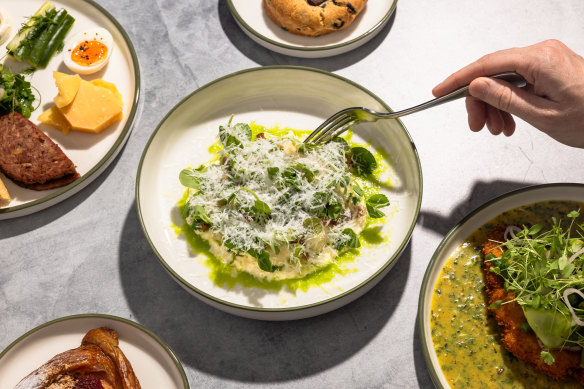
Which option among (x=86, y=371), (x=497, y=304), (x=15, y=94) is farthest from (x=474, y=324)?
(x=15, y=94)

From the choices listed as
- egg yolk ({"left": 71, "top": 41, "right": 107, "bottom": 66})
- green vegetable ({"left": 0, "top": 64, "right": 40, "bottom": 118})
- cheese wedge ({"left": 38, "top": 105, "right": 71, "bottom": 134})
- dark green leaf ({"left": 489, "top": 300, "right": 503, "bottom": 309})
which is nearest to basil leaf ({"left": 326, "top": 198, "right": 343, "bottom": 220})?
dark green leaf ({"left": 489, "top": 300, "right": 503, "bottom": 309})

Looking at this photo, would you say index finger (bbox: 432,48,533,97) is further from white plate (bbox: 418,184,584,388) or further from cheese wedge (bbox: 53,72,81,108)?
cheese wedge (bbox: 53,72,81,108)

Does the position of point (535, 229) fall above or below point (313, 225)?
above

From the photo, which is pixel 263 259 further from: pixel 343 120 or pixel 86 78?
pixel 86 78

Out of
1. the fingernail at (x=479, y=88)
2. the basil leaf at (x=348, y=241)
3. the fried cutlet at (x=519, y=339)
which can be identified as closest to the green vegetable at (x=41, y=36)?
the basil leaf at (x=348, y=241)

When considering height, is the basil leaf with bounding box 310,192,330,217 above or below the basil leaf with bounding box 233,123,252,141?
below

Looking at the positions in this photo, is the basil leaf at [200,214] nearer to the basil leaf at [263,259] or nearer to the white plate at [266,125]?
the white plate at [266,125]

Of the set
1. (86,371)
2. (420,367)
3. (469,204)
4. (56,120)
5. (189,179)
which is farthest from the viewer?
(56,120)

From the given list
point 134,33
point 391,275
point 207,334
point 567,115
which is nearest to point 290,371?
point 207,334
